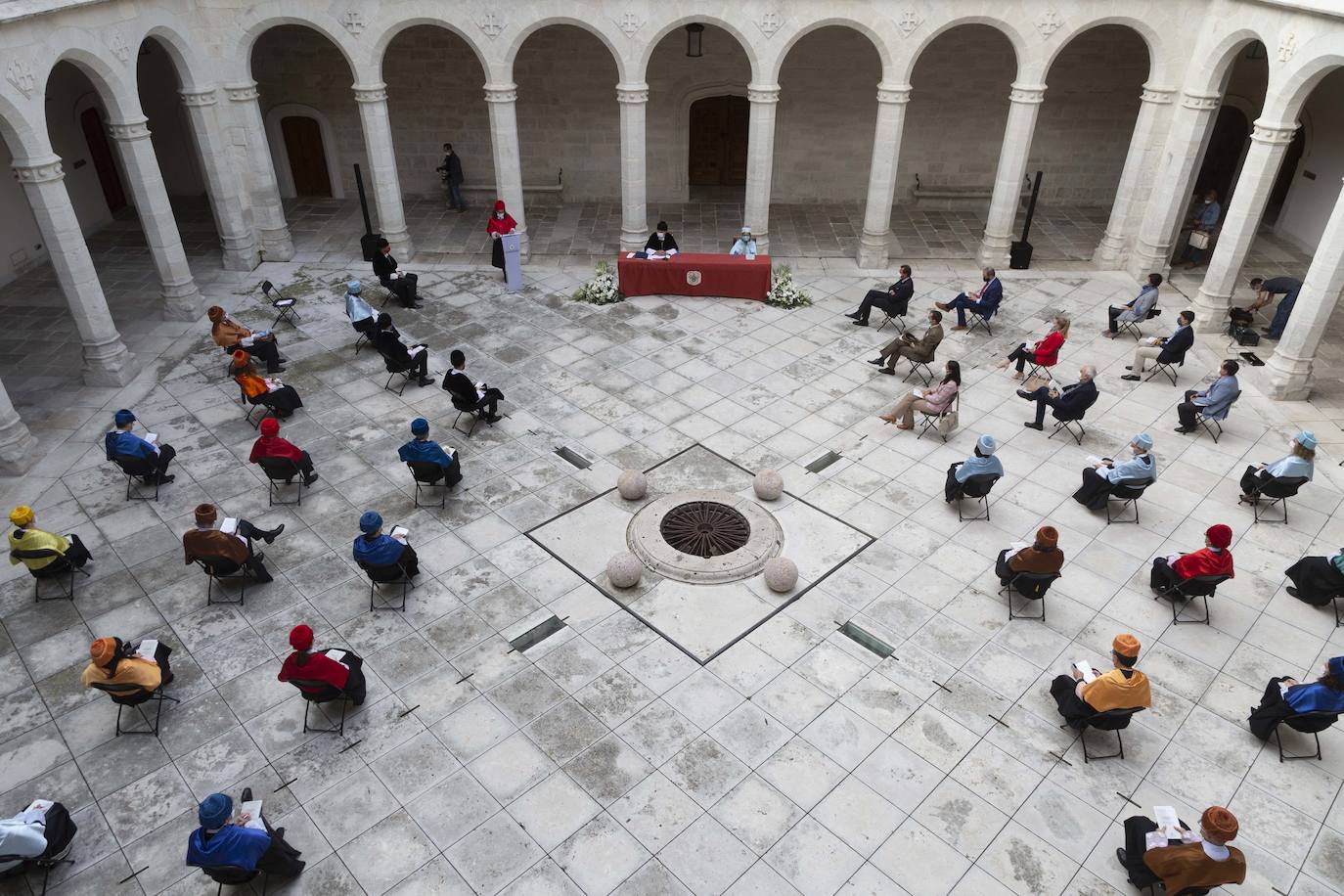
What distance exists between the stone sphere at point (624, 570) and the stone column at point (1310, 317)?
33.0 feet

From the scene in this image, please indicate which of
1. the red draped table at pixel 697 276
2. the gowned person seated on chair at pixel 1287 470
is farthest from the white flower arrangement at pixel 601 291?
the gowned person seated on chair at pixel 1287 470

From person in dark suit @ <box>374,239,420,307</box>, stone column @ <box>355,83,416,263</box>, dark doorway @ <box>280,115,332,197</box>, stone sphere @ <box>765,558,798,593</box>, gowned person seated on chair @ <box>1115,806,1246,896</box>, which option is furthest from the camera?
dark doorway @ <box>280,115,332,197</box>

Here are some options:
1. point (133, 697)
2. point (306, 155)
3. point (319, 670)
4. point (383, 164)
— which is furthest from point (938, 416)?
point (306, 155)

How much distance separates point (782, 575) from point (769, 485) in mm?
1903

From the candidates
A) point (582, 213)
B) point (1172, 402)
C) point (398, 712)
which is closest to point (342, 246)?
point (582, 213)

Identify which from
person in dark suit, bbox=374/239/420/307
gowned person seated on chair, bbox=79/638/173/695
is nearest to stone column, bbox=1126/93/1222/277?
person in dark suit, bbox=374/239/420/307

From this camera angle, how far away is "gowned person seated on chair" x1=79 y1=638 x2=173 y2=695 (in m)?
8.91

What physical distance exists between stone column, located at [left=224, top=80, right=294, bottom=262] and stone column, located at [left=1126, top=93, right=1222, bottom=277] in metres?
18.7

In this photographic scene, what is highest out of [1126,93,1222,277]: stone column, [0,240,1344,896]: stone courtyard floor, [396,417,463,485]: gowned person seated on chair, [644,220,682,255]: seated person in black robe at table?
[1126,93,1222,277]: stone column

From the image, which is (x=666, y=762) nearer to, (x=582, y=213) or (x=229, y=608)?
(x=229, y=608)

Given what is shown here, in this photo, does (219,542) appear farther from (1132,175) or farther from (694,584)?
(1132,175)

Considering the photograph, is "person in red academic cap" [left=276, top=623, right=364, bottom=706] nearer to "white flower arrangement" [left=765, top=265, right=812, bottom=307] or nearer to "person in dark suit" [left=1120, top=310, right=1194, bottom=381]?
Result: "white flower arrangement" [left=765, top=265, right=812, bottom=307]

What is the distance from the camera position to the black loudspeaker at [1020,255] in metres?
20.0

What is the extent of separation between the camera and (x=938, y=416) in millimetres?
14023
